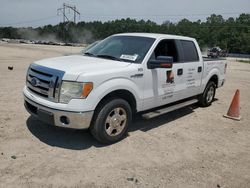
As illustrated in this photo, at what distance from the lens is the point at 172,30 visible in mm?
103875

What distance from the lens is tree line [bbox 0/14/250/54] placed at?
9079cm

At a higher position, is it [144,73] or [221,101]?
[144,73]

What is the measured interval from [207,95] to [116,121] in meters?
3.83

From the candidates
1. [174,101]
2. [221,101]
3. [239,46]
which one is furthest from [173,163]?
[239,46]

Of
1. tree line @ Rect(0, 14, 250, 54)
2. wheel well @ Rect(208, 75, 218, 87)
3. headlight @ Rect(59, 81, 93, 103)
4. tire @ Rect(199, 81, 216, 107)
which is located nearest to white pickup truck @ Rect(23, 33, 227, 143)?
headlight @ Rect(59, 81, 93, 103)

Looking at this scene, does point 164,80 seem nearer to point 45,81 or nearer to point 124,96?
point 124,96

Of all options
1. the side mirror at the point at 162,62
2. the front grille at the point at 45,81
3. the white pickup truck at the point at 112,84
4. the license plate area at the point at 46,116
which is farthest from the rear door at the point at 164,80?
the license plate area at the point at 46,116

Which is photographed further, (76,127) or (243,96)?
(243,96)

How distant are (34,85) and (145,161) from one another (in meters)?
2.20

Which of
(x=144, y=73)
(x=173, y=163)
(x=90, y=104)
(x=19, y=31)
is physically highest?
(x=19, y=31)

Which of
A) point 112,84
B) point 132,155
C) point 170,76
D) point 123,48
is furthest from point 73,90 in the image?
point 170,76

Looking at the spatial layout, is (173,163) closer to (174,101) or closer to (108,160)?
(108,160)

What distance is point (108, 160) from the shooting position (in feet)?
13.6

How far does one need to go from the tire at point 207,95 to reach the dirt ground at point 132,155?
1322 millimetres
